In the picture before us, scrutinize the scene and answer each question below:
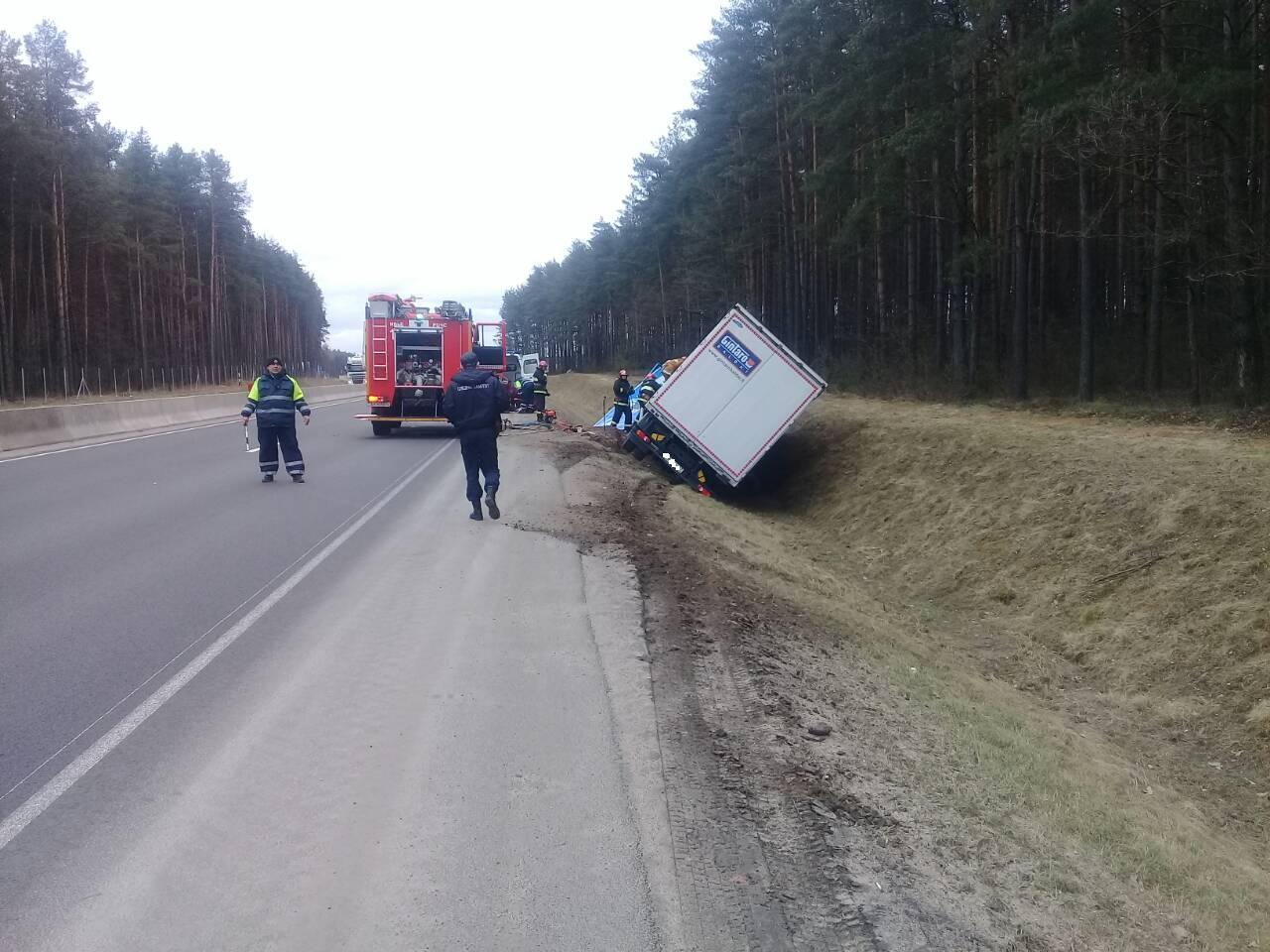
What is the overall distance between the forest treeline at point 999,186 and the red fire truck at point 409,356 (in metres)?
10.8

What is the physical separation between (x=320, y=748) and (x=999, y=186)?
1001 inches

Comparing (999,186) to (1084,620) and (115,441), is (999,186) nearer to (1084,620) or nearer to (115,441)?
(1084,620)

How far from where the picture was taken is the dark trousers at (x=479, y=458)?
1206cm

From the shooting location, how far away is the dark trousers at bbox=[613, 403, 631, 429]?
24991 millimetres

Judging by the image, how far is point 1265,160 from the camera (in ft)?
59.8

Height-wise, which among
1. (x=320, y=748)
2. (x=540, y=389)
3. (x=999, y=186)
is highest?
(x=999, y=186)

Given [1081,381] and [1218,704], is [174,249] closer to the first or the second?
[1081,381]

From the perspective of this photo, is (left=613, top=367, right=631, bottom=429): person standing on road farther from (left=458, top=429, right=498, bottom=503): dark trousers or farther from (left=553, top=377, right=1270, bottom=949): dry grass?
(left=458, top=429, right=498, bottom=503): dark trousers

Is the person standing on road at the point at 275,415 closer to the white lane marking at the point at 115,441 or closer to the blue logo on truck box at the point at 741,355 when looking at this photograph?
the white lane marking at the point at 115,441

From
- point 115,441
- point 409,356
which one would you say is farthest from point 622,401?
point 115,441

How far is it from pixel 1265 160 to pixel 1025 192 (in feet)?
25.7

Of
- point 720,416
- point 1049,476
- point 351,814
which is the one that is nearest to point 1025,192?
point 720,416

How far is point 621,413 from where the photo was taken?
25.5 meters

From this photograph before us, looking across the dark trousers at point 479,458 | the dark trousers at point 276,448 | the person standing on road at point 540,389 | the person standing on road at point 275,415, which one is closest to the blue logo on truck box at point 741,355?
the dark trousers at point 479,458
